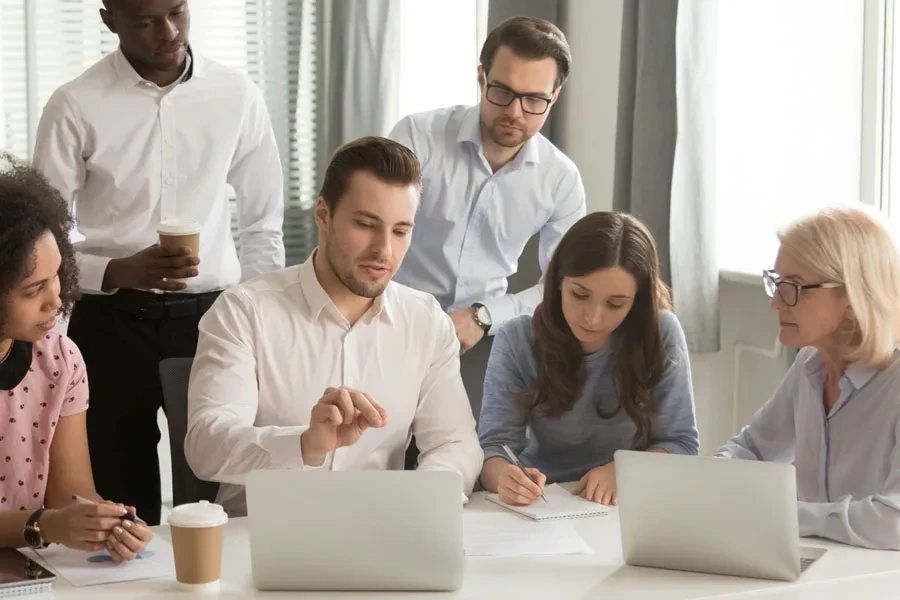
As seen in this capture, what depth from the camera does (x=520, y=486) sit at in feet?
6.95

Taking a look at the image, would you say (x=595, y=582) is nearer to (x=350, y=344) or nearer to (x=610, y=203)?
(x=350, y=344)

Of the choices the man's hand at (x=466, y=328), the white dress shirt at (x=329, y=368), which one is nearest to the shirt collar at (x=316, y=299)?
the white dress shirt at (x=329, y=368)

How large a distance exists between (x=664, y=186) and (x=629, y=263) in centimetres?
145

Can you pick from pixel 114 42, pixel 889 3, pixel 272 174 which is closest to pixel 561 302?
pixel 272 174

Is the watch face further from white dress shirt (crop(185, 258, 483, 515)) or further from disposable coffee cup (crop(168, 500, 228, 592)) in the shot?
white dress shirt (crop(185, 258, 483, 515))

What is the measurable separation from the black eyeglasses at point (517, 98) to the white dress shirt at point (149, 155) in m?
0.59

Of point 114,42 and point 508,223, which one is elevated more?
point 114,42

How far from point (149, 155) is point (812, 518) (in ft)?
5.72

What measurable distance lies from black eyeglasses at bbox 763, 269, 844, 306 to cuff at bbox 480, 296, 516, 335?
0.82 metres

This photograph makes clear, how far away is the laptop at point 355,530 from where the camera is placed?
1.63 m

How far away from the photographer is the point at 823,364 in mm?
2318

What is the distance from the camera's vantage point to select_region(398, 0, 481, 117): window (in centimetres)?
442

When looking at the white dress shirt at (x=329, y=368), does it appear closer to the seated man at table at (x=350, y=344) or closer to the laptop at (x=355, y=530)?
the seated man at table at (x=350, y=344)

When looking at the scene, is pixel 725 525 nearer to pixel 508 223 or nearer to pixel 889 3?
pixel 508 223
